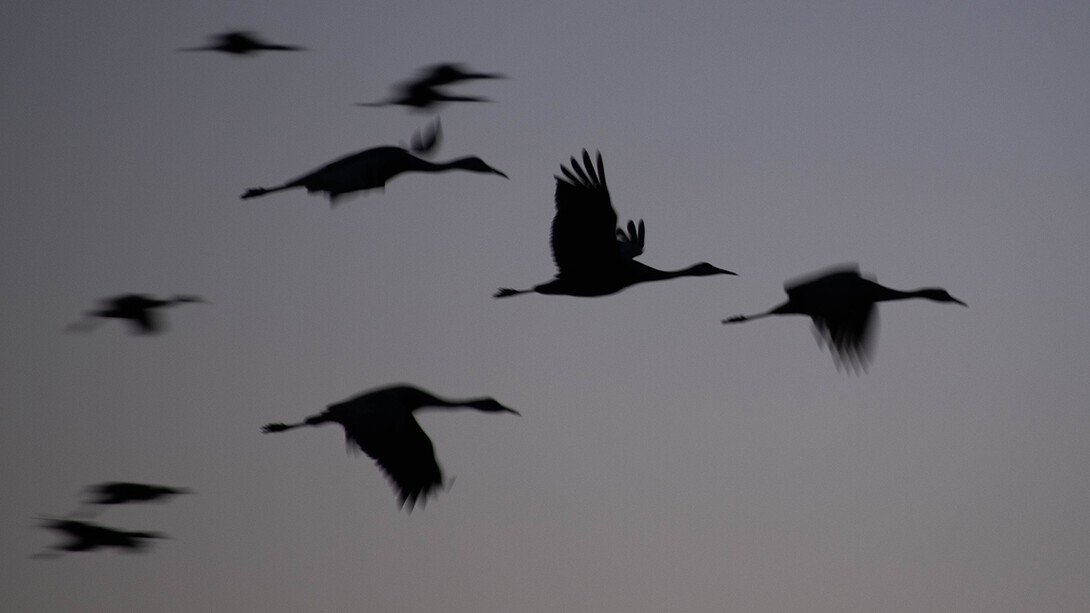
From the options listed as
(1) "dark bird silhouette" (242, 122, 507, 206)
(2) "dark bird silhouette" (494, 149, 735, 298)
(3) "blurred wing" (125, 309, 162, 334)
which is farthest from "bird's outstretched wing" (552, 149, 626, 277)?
(3) "blurred wing" (125, 309, 162, 334)

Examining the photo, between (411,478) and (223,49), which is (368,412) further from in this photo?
(223,49)

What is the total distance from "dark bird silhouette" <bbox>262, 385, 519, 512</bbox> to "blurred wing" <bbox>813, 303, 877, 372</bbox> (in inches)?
177

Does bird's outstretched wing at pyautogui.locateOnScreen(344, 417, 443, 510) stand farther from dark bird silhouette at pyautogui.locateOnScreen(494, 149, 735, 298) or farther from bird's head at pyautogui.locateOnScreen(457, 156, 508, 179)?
bird's head at pyautogui.locateOnScreen(457, 156, 508, 179)

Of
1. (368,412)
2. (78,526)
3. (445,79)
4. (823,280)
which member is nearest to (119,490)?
(78,526)

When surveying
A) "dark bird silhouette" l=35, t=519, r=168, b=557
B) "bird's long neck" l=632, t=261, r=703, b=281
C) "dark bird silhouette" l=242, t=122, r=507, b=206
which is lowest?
"dark bird silhouette" l=35, t=519, r=168, b=557

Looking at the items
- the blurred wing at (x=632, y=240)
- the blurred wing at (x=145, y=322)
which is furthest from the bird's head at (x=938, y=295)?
the blurred wing at (x=145, y=322)

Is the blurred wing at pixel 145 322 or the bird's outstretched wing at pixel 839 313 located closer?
the bird's outstretched wing at pixel 839 313

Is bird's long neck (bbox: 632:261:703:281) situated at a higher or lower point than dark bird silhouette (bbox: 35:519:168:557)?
higher

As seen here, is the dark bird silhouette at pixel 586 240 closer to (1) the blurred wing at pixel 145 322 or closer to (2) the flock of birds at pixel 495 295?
(2) the flock of birds at pixel 495 295

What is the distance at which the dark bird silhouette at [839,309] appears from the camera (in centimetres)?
1953

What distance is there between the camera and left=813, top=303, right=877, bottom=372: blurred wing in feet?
63.9

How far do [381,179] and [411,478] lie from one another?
3.66 meters

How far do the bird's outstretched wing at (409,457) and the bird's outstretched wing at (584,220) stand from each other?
2.90 m

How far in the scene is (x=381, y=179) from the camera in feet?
69.9
